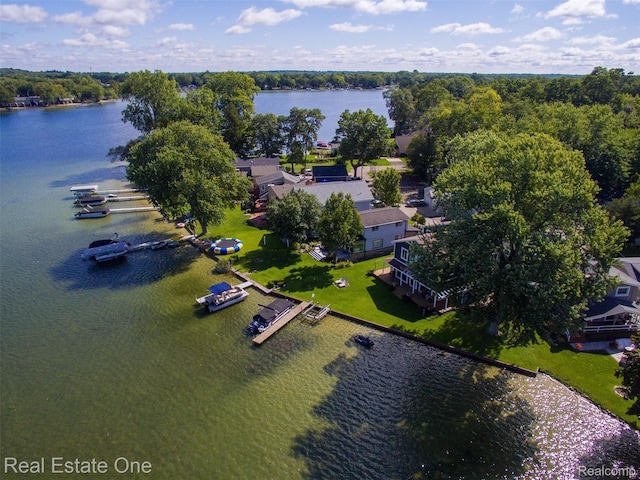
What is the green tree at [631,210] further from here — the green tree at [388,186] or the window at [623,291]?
the green tree at [388,186]

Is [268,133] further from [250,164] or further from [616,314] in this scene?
[616,314]

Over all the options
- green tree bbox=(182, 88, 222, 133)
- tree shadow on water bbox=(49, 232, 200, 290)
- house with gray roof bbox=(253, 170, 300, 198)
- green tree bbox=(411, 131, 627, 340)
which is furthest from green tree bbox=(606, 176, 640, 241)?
green tree bbox=(182, 88, 222, 133)

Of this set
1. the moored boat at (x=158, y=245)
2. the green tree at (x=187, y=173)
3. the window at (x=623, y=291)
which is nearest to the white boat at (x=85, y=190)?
the green tree at (x=187, y=173)

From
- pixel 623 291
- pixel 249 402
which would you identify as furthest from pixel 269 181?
pixel 623 291

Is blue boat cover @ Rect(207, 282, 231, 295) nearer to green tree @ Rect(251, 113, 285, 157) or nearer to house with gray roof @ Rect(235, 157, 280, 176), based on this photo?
house with gray roof @ Rect(235, 157, 280, 176)

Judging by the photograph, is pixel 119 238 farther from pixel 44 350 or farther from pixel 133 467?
pixel 133 467

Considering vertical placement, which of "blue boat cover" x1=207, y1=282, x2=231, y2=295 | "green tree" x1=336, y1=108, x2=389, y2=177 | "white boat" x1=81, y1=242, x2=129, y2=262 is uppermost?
"green tree" x1=336, y1=108, x2=389, y2=177
